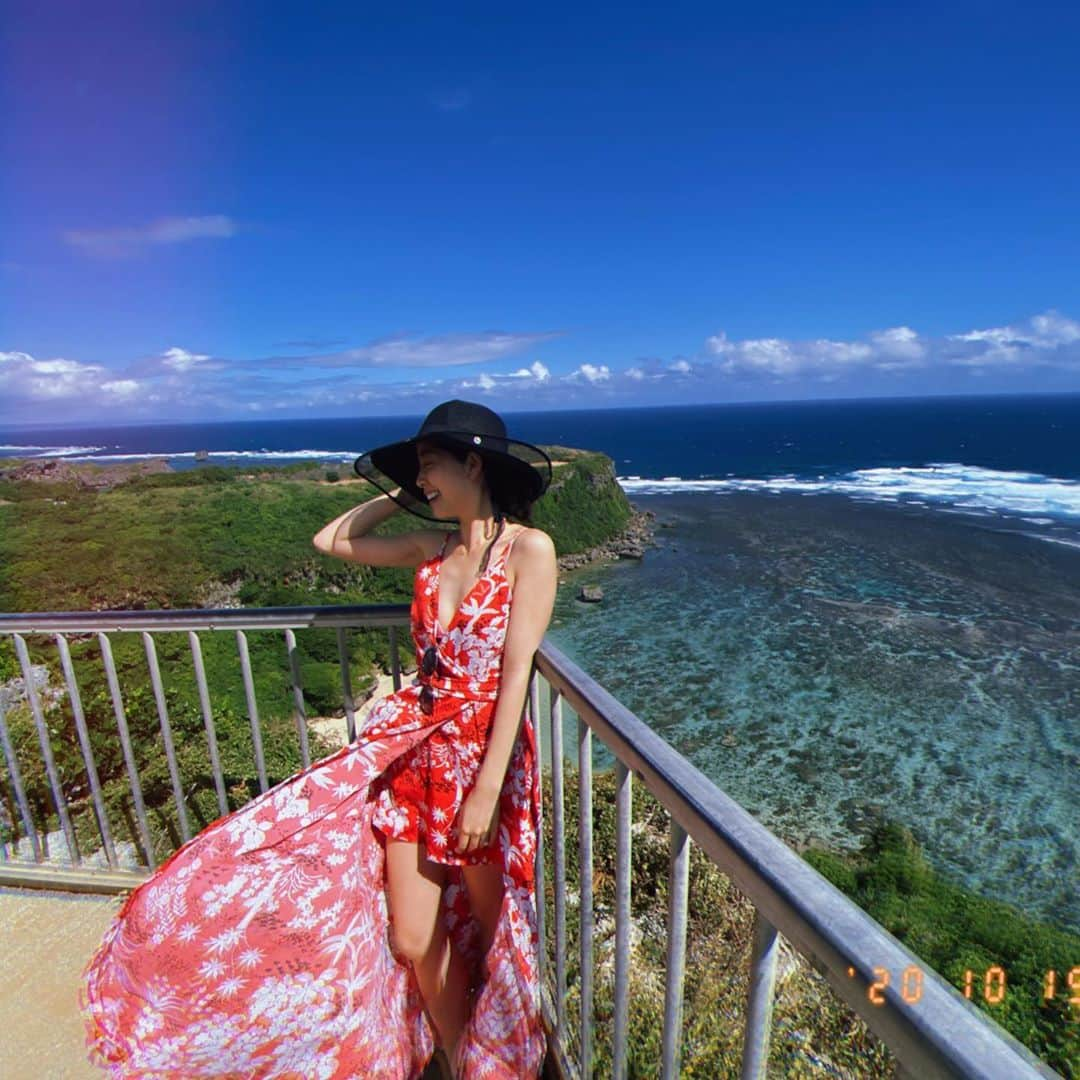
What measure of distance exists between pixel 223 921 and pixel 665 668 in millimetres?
23598

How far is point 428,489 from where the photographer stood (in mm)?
2062

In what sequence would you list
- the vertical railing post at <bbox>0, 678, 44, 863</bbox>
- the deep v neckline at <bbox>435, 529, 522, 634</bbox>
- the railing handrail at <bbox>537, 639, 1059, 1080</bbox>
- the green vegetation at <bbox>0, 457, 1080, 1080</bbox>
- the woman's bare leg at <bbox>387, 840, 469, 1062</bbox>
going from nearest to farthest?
the railing handrail at <bbox>537, 639, 1059, 1080</bbox>, the deep v neckline at <bbox>435, 529, 522, 634</bbox>, the woman's bare leg at <bbox>387, 840, 469, 1062</bbox>, the vertical railing post at <bbox>0, 678, 44, 863</bbox>, the green vegetation at <bbox>0, 457, 1080, 1080</bbox>

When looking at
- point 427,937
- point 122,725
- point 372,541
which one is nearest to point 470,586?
point 372,541

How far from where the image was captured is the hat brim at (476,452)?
199 centimetres

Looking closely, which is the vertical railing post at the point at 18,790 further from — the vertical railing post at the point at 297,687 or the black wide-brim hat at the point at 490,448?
the black wide-brim hat at the point at 490,448

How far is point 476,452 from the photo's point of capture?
201 centimetres

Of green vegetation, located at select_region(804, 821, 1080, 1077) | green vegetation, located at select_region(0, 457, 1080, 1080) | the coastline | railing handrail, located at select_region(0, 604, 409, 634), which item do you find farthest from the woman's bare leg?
the coastline

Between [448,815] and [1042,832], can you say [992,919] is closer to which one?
[1042,832]

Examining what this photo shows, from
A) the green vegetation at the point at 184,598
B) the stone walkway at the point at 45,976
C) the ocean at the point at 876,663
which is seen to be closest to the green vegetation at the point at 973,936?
the ocean at the point at 876,663

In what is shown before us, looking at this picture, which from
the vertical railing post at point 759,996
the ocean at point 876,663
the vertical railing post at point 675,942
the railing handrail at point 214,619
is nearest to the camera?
the vertical railing post at point 759,996

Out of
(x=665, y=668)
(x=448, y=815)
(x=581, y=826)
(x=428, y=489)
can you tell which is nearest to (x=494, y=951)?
(x=448, y=815)

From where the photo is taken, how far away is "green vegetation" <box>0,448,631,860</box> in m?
6.41

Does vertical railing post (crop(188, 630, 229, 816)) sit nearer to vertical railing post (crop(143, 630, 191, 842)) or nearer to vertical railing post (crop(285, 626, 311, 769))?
vertical railing post (crop(143, 630, 191, 842))

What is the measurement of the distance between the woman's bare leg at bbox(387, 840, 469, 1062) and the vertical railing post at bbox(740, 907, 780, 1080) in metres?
1.26
